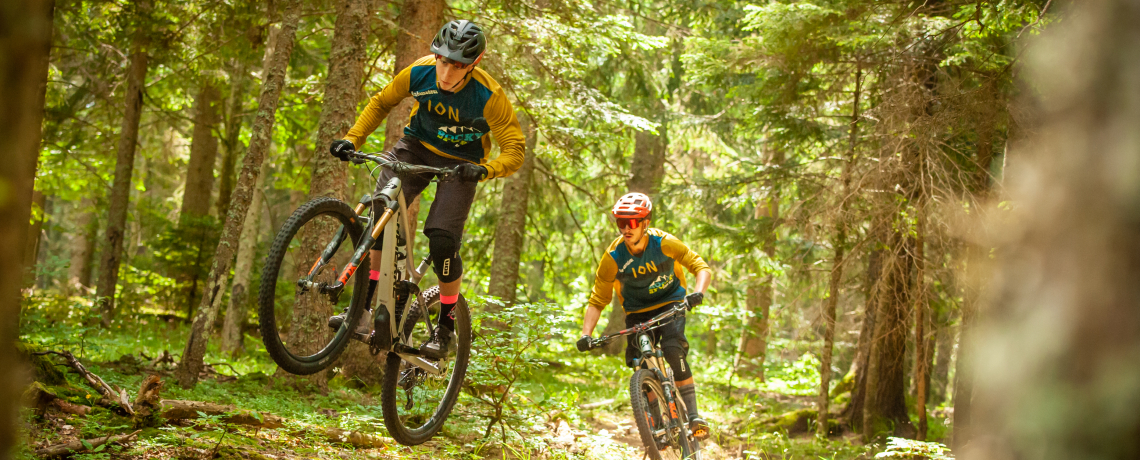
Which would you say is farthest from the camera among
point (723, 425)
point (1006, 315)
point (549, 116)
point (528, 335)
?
point (723, 425)

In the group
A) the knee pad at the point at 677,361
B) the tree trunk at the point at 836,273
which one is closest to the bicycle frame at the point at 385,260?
the knee pad at the point at 677,361

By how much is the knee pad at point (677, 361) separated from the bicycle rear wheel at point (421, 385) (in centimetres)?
212

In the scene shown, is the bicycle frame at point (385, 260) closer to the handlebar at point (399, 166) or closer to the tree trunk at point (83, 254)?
the handlebar at point (399, 166)

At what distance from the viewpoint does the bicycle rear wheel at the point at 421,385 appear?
14.0 feet

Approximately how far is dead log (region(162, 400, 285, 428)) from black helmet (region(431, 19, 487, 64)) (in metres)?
2.90

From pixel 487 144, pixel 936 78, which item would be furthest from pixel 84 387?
pixel 936 78

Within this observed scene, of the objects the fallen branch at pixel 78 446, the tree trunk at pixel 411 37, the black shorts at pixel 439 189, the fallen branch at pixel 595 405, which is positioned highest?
the tree trunk at pixel 411 37

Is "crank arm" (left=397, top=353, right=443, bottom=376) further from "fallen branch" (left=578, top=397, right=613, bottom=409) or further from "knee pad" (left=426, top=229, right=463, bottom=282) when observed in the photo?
"fallen branch" (left=578, top=397, right=613, bottom=409)

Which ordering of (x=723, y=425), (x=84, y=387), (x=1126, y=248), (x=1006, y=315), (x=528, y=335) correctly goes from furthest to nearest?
(x=723, y=425) → (x=528, y=335) → (x=84, y=387) → (x=1006, y=315) → (x=1126, y=248)

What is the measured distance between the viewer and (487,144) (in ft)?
15.2

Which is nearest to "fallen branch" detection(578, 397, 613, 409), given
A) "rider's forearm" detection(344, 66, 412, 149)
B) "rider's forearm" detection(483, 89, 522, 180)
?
"rider's forearm" detection(483, 89, 522, 180)

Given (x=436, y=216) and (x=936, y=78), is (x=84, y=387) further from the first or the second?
(x=936, y=78)

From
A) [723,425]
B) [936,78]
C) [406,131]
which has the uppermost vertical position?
[936,78]

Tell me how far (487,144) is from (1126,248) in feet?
12.6
